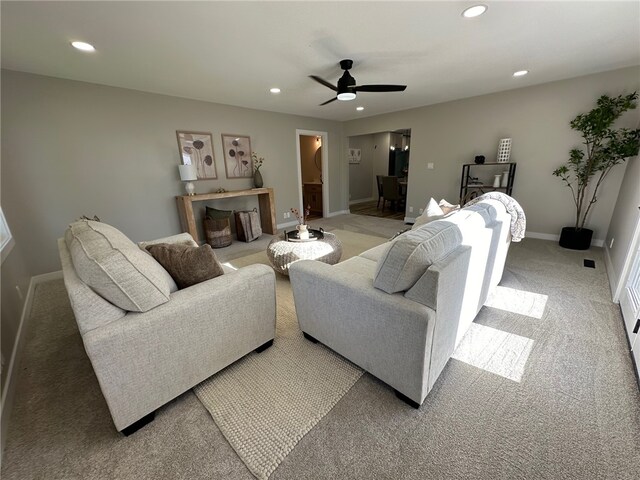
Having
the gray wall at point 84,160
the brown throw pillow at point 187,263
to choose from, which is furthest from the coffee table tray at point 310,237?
the gray wall at point 84,160

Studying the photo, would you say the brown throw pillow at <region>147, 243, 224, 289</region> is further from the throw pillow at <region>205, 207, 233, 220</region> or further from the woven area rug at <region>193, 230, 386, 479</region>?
the throw pillow at <region>205, 207, 233, 220</region>

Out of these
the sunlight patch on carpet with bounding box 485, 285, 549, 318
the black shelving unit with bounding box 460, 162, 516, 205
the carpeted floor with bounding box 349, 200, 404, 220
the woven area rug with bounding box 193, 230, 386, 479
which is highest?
the black shelving unit with bounding box 460, 162, 516, 205

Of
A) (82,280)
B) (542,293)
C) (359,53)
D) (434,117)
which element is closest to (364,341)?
(82,280)

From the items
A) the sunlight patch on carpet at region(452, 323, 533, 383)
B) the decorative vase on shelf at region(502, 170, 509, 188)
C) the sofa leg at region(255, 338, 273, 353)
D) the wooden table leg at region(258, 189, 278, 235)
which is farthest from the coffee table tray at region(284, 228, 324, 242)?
the decorative vase on shelf at region(502, 170, 509, 188)

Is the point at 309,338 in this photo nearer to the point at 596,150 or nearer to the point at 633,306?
the point at 633,306

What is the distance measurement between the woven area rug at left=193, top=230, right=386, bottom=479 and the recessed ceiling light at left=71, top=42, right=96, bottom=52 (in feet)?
9.54

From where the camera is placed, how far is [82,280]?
1.10 metres

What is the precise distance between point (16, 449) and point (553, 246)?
554 cm

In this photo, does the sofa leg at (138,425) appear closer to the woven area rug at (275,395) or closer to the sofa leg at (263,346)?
the woven area rug at (275,395)

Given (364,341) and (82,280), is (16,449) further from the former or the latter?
(364,341)

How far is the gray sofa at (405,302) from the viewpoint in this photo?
3.80 feet

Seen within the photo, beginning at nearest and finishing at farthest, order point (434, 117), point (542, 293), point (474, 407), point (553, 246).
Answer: point (474, 407) → point (542, 293) → point (553, 246) → point (434, 117)

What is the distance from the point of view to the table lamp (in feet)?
11.9

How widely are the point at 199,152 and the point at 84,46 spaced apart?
186 cm
